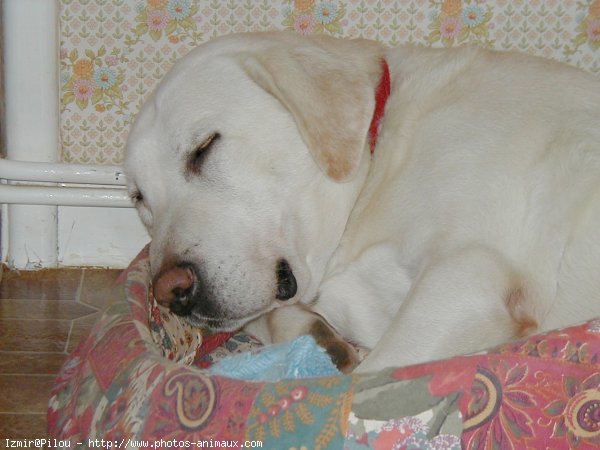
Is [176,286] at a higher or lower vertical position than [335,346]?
higher

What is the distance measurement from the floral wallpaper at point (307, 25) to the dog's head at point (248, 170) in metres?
1.22

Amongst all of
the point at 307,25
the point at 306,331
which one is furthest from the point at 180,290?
the point at 307,25

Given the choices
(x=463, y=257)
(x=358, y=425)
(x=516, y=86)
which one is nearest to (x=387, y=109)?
(x=516, y=86)

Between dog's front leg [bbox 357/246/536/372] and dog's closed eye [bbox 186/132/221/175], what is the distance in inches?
24.4

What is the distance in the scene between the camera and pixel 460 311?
2.05 metres

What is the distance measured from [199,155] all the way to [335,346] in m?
0.64

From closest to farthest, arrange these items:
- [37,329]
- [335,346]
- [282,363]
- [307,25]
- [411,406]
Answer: [411,406], [282,363], [335,346], [37,329], [307,25]

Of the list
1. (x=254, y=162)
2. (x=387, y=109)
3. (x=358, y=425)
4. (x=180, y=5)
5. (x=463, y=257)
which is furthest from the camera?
(x=180, y=5)

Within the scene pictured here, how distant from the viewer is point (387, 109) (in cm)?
242

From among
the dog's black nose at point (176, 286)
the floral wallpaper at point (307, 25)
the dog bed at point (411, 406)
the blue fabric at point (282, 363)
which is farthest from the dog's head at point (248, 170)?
the floral wallpaper at point (307, 25)

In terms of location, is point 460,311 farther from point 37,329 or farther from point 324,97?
point 37,329

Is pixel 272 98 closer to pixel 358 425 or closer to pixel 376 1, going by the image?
pixel 358 425

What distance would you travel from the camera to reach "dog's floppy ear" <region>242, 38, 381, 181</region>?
2260 millimetres

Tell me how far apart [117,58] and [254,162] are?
5.24 feet
